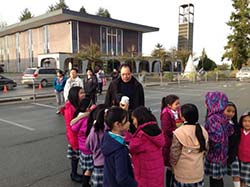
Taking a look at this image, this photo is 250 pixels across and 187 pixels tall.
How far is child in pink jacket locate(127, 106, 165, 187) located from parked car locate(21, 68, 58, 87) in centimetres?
2134

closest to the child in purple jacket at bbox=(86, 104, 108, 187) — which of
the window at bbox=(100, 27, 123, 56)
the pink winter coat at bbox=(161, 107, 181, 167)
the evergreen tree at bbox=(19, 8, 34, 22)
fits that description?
the pink winter coat at bbox=(161, 107, 181, 167)

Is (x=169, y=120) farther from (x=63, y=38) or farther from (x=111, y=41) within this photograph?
(x=111, y=41)

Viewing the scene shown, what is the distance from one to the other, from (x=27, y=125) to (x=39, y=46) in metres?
40.2

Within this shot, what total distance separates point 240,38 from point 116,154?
5379cm

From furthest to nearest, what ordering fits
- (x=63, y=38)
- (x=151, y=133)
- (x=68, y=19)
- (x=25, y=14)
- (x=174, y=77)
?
(x=25, y=14) < (x=63, y=38) < (x=68, y=19) < (x=174, y=77) < (x=151, y=133)

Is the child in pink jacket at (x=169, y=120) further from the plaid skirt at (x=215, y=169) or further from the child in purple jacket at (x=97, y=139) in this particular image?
the child in purple jacket at (x=97, y=139)

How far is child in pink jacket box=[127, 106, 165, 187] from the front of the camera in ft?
8.79

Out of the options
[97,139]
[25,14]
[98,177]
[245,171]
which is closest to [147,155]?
[97,139]

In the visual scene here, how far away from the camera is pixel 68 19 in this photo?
39531mm

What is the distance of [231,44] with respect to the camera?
165ft

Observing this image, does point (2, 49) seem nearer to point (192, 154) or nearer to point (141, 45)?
point (141, 45)

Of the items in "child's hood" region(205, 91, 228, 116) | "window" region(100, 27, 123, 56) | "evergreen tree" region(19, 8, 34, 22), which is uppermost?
"evergreen tree" region(19, 8, 34, 22)

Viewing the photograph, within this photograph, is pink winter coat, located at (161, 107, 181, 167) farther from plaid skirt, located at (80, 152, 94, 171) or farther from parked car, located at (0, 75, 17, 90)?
parked car, located at (0, 75, 17, 90)

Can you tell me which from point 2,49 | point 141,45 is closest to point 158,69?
point 141,45
